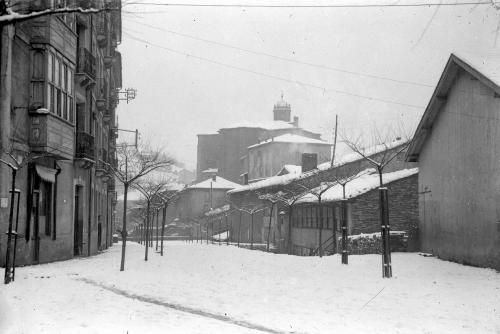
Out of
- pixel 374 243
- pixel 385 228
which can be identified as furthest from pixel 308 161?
pixel 385 228

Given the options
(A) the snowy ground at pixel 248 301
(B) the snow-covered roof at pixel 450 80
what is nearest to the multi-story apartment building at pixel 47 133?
(A) the snowy ground at pixel 248 301

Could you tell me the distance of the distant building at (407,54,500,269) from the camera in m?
17.0

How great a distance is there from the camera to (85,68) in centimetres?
2269

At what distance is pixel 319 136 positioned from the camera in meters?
92.4

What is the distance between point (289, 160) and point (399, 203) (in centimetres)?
4648

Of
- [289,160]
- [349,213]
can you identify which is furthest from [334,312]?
[289,160]

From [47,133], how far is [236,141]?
76607 millimetres

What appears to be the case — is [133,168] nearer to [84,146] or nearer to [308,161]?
[308,161]

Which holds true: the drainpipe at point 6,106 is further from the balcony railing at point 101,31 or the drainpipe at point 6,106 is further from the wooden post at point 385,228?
the balcony railing at point 101,31

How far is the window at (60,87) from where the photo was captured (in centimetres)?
1752

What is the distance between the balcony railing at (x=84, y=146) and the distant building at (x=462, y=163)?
13.5 meters

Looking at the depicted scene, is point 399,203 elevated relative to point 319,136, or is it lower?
lower

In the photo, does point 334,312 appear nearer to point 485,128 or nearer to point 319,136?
point 485,128

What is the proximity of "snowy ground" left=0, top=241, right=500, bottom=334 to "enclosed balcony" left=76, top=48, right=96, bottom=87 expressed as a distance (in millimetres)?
8809
